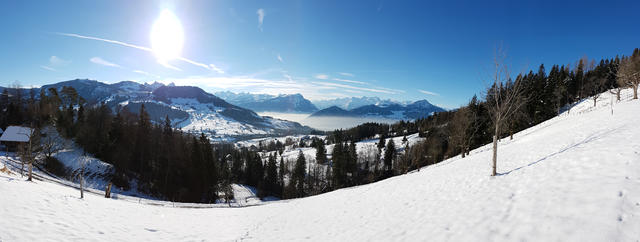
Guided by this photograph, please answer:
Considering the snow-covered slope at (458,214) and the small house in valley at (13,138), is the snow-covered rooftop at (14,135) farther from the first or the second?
the snow-covered slope at (458,214)

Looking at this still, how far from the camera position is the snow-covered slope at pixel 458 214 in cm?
625

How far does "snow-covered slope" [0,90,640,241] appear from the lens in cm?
625

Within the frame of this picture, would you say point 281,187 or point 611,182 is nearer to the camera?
point 611,182

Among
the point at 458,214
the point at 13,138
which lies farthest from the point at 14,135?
the point at 458,214

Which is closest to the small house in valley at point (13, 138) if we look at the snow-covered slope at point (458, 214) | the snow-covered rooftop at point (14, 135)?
the snow-covered rooftop at point (14, 135)

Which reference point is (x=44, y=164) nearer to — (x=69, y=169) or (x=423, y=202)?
(x=69, y=169)

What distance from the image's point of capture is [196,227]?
591 inches

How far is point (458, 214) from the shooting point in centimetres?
909

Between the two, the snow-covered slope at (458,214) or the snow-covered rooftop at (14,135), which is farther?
Result: the snow-covered rooftop at (14,135)

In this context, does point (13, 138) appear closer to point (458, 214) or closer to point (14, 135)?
point (14, 135)

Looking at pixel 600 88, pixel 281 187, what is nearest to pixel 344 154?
pixel 281 187

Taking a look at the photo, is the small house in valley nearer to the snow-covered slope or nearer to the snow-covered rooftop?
the snow-covered rooftop

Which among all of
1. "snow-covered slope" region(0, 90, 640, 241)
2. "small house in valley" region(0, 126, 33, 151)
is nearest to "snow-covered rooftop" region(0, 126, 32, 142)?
"small house in valley" region(0, 126, 33, 151)

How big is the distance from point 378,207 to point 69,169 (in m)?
56.4
